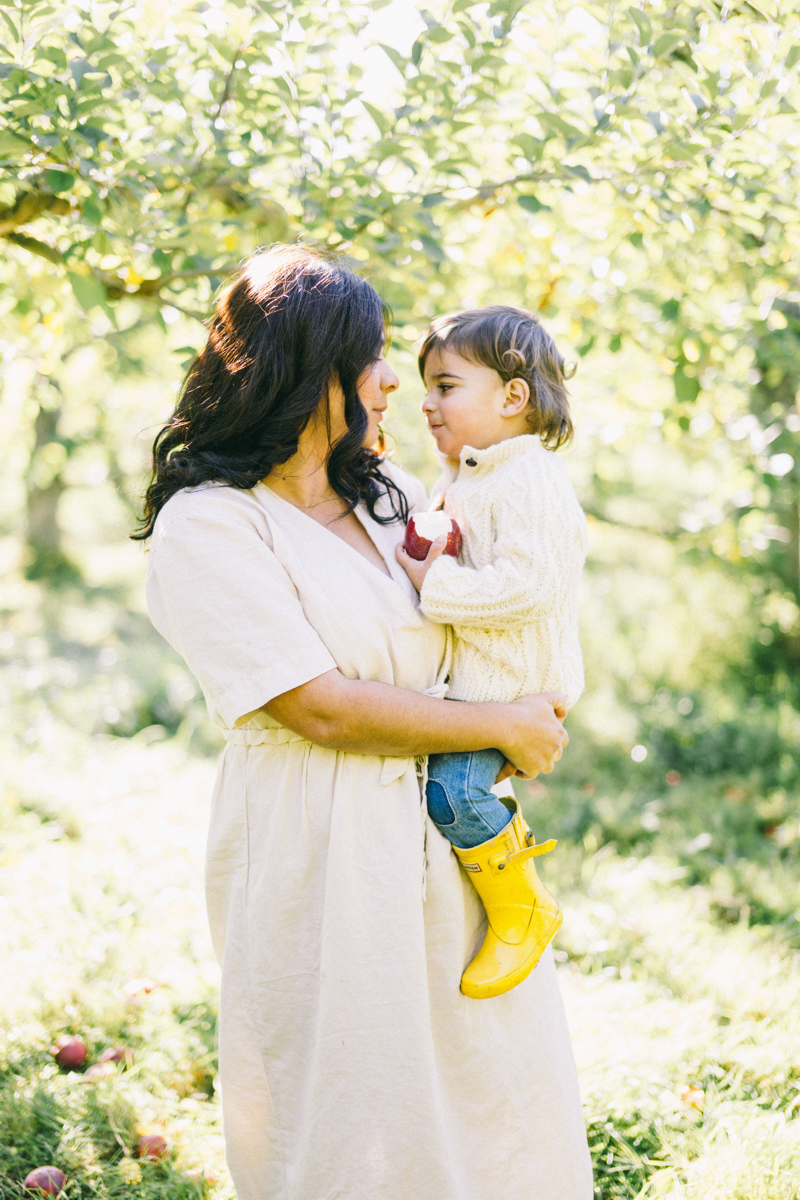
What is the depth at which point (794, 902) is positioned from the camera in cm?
338

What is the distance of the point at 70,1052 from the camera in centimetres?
234

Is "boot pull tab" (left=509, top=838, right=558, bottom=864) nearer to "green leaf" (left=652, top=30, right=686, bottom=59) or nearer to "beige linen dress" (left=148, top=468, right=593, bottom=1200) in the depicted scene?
"beige linen dress" (left=148, top=468, right=593, bottom=1200)

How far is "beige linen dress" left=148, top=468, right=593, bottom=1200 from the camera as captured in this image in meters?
1.47

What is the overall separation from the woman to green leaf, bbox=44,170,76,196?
57cm

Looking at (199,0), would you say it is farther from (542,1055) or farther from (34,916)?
(34,916)

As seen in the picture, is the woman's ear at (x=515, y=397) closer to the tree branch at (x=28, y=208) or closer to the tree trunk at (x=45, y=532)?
the tree branch at (x=28, y=208)

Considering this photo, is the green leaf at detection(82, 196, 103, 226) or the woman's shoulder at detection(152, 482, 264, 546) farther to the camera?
the green leaf at detection(82, 196, 103, 226)

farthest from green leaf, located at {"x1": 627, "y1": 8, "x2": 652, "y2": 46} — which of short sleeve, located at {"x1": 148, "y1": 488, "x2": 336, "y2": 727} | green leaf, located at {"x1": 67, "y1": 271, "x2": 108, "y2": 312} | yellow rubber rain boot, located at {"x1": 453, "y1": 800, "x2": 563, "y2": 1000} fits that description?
yellow rubber rain boot, located at {"x1": 453, "y1": 800, "x2": 563, "y2": 1000}

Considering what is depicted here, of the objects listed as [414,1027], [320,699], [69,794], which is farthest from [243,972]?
[69,794]

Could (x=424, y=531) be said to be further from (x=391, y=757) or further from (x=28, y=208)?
(x=28, y=208)

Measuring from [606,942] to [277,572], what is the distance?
2159 mm

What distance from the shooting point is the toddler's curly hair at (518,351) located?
72.0 inches

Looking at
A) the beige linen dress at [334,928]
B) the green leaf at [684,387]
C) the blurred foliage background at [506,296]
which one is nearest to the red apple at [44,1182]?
the blurred foliage background at [506,296]

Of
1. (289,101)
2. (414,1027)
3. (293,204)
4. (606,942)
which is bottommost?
(606,942)
